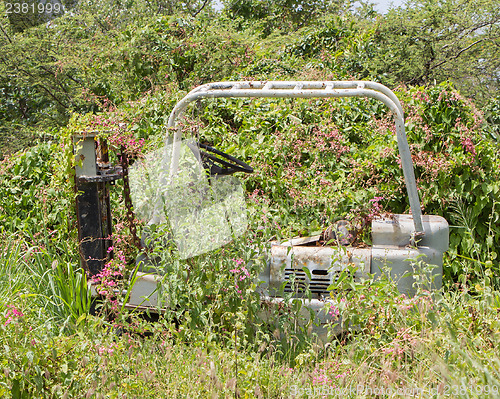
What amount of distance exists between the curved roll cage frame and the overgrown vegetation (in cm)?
29

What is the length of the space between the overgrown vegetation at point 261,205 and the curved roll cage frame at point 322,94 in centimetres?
29

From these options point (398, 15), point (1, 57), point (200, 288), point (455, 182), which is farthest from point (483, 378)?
point (1, 57)

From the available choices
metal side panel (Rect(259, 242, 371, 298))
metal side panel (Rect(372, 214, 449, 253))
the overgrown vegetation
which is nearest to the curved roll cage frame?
metal side panel (Rect(372, 214, 449, 253))

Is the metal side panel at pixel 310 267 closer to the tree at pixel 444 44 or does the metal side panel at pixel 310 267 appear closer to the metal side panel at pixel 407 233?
the metal side panel at pixel 407 233

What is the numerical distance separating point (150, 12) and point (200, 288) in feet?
32.6

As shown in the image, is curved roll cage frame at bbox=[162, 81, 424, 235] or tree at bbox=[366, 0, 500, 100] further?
tree at bbox=[366, 0, 500, 100]

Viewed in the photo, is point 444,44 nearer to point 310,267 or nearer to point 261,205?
point 261,205

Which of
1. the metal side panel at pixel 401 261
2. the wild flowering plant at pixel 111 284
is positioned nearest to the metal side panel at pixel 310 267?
the metal side panel at pixel 401 261

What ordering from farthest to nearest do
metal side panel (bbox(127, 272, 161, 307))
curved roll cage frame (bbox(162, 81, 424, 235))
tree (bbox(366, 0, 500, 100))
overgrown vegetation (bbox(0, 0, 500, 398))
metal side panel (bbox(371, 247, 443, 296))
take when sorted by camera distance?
tree (bbox(366, 0, 500, 100)), metal side panel (bbox(127, 272, 161, 307)), metal side panel (bbox(371, 247, 443, 296)), curved roll cage frame (bbox(162, 81, 424, 235)), overgrown vegetation (bbox(0, 0, 500, 398))

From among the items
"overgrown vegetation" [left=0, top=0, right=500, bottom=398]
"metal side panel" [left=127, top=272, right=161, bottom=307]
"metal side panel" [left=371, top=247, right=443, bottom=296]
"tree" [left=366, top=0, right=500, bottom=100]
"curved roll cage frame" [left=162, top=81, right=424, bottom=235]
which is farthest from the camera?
"tree" [left=366, top=0, right=500, bottom=100]

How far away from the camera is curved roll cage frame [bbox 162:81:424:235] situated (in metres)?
2.63

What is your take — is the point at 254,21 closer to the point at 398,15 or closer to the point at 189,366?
the point at 398,15

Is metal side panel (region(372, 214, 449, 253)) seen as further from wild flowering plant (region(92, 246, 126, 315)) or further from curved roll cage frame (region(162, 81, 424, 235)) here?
wild flowering plant (region(92, 246, 126, 315))

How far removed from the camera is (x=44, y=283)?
10.9 feet
